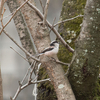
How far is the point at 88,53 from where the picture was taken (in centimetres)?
169

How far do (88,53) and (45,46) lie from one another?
0.39 m

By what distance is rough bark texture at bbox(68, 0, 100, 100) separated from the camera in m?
1.68

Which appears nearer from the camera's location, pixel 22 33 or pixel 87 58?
pixel 87 58

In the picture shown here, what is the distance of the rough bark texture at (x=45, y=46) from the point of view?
5.36 ft

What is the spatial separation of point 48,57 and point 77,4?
980 mm

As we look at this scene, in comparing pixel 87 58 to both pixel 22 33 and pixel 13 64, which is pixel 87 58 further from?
pixel 13 64

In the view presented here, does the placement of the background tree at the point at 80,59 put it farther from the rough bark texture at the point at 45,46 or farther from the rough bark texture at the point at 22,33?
the rough bark texture at the point at 22,33

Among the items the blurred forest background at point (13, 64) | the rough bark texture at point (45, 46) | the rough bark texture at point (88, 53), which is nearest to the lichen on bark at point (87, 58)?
the rough bark texture at point (88, 53)

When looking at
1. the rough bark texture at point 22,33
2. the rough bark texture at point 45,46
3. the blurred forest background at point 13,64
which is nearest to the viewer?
the rough bark texture at point 45,46

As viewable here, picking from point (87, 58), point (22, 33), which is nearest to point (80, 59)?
point (87, 58)

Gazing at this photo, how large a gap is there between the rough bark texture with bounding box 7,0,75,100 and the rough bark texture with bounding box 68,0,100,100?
0.12 m

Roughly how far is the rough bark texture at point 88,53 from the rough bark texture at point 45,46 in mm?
125

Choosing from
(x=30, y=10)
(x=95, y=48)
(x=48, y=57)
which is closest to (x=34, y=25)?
(x=30, y=10)

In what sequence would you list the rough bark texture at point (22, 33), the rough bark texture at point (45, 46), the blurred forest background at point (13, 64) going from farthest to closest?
the blurred forest background at point (13, 64) < the rough bark texture at point (22, 33) < the rough bark texture at point (45, 46)
